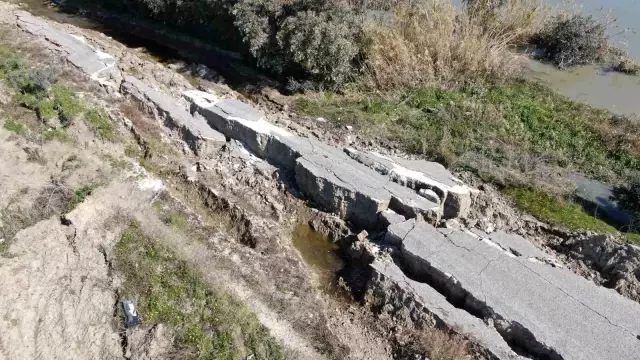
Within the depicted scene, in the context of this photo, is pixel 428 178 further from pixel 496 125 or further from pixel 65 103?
pixel 65 103

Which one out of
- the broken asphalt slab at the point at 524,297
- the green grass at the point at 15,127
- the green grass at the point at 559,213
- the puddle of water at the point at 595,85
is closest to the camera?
the broken asphalt slab at the point at 524,297

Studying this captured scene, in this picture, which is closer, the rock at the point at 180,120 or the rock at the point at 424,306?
the rock at the point at 424,306

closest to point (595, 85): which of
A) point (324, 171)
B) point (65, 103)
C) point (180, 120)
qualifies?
point (324, 171)

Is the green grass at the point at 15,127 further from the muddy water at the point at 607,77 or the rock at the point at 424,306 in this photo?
the muddy water at the point at 607,77

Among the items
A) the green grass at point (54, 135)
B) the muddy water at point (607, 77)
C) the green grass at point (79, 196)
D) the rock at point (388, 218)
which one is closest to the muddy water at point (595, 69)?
the muddy water at point (607, 77)

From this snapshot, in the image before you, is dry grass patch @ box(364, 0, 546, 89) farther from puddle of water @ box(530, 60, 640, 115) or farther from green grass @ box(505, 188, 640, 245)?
green grass @ box(505, 188, 640, 245)
